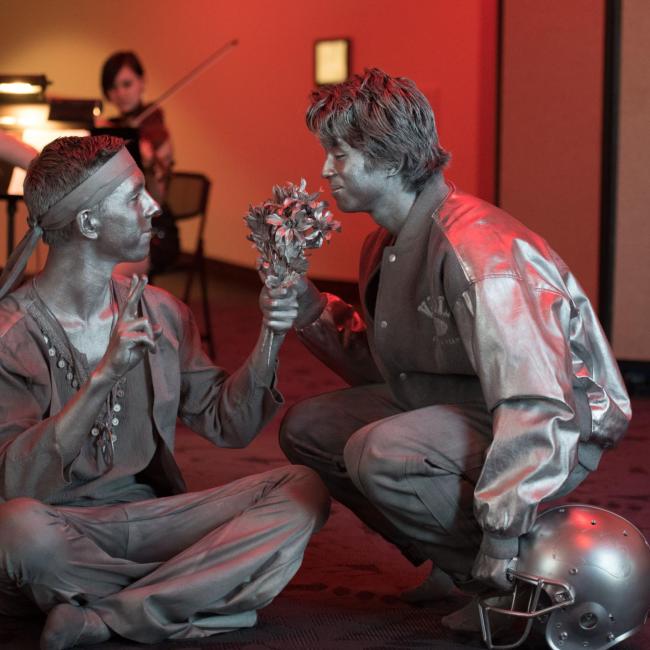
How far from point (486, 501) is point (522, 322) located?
1.02 feet

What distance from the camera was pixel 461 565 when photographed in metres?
2.44

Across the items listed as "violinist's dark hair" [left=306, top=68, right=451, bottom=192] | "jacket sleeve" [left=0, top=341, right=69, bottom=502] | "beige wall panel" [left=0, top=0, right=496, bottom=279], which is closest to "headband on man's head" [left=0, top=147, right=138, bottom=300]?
"jacket sleeve" [left=0, top=341, right=69, bottom=502]

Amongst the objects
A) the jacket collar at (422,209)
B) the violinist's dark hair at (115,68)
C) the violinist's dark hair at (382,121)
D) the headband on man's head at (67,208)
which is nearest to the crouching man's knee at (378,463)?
the jacket collar at (422,209)

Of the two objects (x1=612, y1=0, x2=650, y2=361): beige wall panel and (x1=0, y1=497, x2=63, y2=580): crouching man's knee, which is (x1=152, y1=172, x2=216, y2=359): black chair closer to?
(x1=612, y1=0, x2=650, y2=361): beige wall panel

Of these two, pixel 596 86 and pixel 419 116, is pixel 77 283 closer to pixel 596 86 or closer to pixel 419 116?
pixel 419 116

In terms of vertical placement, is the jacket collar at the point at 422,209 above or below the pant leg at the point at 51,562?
above

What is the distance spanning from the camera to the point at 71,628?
2346 millimetres

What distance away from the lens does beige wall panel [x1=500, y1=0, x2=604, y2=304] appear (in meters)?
5.32

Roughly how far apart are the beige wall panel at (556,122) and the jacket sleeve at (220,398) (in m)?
2.95

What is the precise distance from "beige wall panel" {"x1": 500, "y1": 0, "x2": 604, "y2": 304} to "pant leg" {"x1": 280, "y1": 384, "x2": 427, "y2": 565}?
9.04 feet

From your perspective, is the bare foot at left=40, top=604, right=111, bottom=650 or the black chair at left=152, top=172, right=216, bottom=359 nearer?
the bare foot at left=40, top=604, right=111, bottom=650

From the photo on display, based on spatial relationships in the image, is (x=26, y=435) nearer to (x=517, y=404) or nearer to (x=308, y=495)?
(x=308, y=495)

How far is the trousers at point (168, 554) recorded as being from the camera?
241 centimetres

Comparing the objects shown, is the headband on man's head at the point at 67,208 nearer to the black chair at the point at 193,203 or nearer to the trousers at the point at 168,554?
the trousers at the point at 168,554
